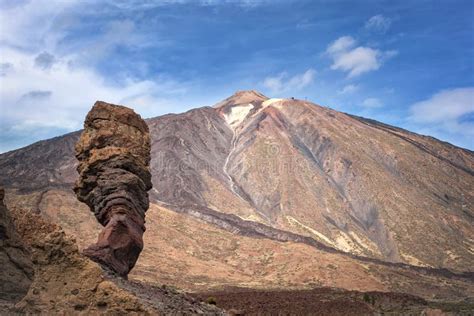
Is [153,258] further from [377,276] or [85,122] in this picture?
[85,122]

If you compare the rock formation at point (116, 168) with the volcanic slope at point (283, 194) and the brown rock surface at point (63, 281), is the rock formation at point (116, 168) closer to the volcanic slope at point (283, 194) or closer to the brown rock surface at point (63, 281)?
the brown rock surface at point (63, 281)

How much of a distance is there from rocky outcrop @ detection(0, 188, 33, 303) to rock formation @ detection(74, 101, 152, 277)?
1198 cm

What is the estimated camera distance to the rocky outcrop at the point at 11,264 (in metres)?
5.82

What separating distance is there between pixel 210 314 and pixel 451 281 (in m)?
71.9

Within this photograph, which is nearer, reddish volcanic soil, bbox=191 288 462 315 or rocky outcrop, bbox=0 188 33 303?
rocky outcrop, bbox=0 188 33 303

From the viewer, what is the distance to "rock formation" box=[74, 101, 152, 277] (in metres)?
19.1

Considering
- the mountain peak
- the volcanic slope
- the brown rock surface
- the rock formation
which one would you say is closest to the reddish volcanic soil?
the rock formation

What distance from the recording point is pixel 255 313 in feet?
96.9

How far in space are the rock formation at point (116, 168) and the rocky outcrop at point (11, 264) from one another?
12.0m

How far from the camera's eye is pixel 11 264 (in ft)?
19.3

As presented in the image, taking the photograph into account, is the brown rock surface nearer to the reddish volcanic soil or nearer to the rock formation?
the rock formation

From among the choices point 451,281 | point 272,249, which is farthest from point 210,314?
point 451,281

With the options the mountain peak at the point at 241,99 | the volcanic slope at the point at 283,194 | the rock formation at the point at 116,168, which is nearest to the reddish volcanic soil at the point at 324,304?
the rock formation at the point at 116,168

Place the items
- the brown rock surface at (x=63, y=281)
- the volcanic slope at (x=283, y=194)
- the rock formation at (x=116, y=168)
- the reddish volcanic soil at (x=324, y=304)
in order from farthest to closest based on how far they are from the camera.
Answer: the volcanic slope at (x=283, y=194)
the reddish volcanic soil at (x=324, y=304)
the rock formation at (x=116, y=168)
the brown rock surface at (x=63, y=281)
